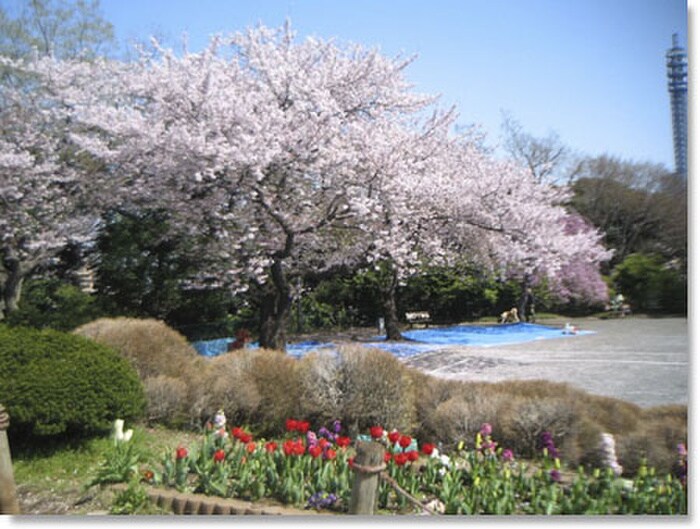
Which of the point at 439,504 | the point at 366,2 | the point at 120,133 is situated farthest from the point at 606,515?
the point at 120,133

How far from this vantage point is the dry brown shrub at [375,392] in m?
3.29

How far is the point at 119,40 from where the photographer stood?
12.3 feet

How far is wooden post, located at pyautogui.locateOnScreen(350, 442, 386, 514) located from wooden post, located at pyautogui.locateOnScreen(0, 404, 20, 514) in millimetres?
1506

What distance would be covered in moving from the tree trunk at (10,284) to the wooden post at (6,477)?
5.02 ft

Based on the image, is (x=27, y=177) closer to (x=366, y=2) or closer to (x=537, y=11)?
(x=366, y=2)

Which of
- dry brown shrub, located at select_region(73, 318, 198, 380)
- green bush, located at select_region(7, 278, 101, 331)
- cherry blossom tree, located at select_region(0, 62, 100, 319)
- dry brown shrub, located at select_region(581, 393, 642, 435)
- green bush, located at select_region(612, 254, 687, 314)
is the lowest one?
dry brown shrub, located at select_region(581, 393, 642, 435)

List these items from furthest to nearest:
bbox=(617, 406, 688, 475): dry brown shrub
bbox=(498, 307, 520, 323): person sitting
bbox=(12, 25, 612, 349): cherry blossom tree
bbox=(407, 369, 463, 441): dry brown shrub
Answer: bbox=(12, 25, 612, 349): cherry blossom tree, bbox=(498, 307, 520, 323): person sitting, bbox=(407, 369, 463, 441): dry brown shrub, bbox=(617, 406, 688, 475): dry brown shrub

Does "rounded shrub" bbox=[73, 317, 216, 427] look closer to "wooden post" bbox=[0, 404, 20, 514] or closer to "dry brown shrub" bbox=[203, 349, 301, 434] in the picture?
"dry brown shrub" bbox=[203, 349, 301, 434]

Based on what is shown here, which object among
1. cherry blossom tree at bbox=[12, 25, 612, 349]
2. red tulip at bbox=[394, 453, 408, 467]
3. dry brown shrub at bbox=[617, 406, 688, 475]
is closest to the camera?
red tulip at bbox=[394, 453, 408, 467]

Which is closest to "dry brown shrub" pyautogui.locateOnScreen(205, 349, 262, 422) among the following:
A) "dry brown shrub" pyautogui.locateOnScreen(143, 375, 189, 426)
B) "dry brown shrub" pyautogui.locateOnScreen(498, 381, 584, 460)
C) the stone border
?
"dry brown shrub" pyautogui.locateOnScreen(143, 375, 189, 426)

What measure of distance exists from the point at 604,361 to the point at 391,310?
1.30 m

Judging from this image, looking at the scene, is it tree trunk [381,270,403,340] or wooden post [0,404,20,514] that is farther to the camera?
tree trunk [381,270,403,340]

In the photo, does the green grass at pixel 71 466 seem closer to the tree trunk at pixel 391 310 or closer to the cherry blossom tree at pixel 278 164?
the cherry blossom tree at pixel 278 164

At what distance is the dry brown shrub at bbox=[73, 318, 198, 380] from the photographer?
375 centimetres
